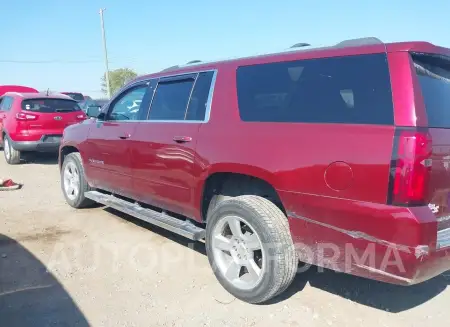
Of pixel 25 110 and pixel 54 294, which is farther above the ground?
pixel 25 110

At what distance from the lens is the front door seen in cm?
454

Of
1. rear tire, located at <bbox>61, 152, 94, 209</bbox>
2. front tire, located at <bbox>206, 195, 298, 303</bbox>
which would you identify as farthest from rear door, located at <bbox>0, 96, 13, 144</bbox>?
front tire, located at <bbox>206, 195, 298, 303</bbox>

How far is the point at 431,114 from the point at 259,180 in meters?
1.31

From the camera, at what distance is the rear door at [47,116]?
9.48m

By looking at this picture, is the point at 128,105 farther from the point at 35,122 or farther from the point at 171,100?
the point at 35,122

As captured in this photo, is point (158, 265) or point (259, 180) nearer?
point (259, 180)

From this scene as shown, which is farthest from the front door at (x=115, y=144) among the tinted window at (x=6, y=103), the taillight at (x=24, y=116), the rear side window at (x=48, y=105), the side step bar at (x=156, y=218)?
the tinted window at (x=6, y=103)

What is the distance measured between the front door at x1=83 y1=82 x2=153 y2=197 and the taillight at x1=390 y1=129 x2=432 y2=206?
2.84 m

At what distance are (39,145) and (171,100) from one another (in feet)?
21.4

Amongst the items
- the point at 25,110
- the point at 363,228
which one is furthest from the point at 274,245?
the point at 25,110

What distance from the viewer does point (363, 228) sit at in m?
2.51

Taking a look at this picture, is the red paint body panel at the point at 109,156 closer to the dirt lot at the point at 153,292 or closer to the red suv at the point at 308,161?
the red suv at the point at 308,161

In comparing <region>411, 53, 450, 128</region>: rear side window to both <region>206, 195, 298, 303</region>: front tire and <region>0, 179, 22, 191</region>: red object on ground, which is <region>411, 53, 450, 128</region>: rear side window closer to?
<region>206, 195, 298, 303</region>: front tire

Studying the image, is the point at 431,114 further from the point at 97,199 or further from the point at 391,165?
the point at 97,199
